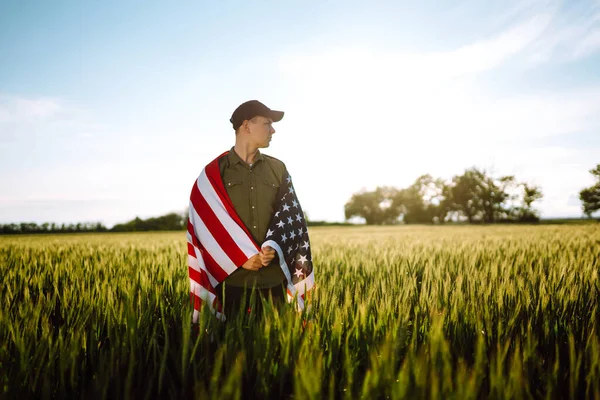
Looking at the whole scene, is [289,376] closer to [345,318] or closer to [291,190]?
[345,318]

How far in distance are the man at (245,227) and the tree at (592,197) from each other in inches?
2594

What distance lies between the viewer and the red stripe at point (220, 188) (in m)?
2.59

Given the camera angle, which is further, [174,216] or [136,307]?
[174,216]

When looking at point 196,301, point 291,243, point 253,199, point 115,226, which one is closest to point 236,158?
point 253,199

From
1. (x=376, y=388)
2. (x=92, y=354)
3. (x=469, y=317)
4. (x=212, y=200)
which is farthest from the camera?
(x=212, y=200)

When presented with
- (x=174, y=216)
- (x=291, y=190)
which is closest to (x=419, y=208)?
(x=174, y=216)

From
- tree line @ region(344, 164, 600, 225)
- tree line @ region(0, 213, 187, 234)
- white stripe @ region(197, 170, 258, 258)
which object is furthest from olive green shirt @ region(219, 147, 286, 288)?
tree line @ region(344, 164, 600, 225)

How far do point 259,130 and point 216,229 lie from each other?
87 cm

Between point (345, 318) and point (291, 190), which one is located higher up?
point (291, 190)

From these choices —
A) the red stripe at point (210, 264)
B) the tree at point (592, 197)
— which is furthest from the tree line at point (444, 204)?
the red stripe at point (210, 264)

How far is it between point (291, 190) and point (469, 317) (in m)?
1.60

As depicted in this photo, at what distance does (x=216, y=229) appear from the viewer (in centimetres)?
261

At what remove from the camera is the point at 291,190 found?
111 inches

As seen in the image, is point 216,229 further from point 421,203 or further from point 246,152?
point 421,203
